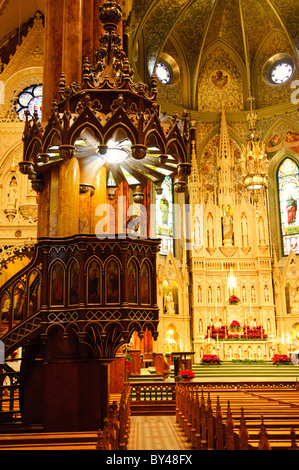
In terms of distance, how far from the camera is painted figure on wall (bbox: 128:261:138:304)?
7.47 m

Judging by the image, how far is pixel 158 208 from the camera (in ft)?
A: 85.5

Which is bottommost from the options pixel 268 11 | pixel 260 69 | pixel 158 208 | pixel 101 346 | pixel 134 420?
pixel 134 420

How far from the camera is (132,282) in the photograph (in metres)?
7.55

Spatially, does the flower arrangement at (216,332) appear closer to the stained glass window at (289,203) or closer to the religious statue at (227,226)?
the religious statue at (227,226)

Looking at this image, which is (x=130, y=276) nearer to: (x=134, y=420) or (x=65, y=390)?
(x=65, y=390)

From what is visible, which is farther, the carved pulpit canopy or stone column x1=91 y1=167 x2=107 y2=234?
stone column x1=91 y1=167 x2=107 y2=234

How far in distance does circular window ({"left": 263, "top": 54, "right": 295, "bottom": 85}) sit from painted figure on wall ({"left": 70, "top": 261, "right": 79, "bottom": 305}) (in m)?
23.1

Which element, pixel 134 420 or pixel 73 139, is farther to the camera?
pixel 134 420

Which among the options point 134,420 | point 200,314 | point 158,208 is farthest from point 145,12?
point 134,420

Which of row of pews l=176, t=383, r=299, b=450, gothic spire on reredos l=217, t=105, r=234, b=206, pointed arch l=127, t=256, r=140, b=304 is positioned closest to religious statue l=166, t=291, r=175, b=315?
gothic spire on reredos l=217, t=105, r=234, b=206

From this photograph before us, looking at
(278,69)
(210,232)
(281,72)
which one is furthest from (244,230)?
(278,69)

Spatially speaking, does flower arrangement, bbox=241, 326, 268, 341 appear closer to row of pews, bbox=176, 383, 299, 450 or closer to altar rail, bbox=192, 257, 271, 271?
altar rail, bbox=192, 257, 271, 271

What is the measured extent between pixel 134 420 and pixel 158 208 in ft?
51.9
